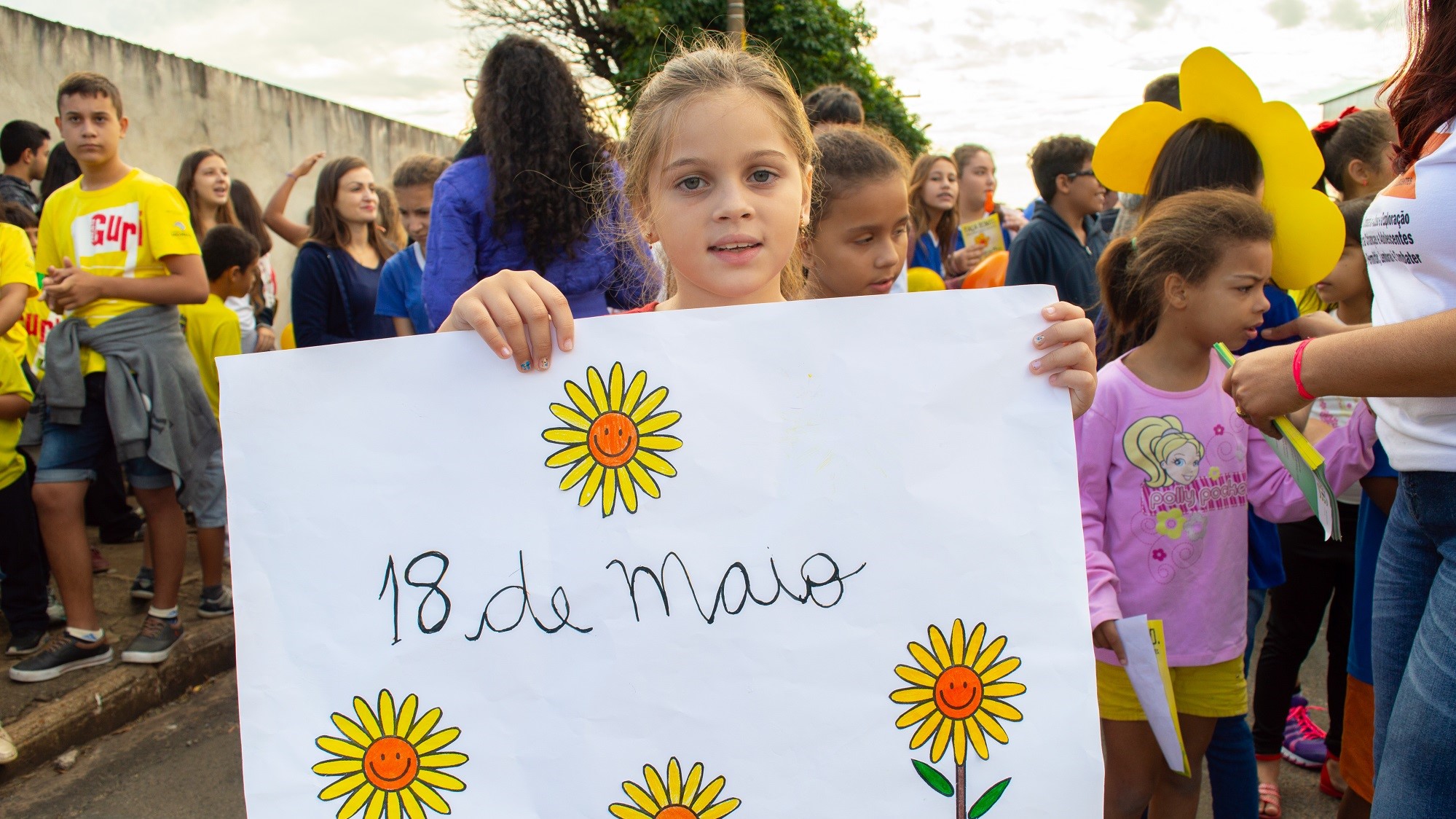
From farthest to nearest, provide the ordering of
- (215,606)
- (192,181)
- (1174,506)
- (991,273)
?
1. (192,181)
2. (991,273)
3. (215,606)
4. (1174,506)

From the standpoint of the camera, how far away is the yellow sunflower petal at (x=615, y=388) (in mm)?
1150

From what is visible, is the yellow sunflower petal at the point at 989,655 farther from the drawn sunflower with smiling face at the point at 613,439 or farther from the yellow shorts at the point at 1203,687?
the yellow shorts at the point at 1203,687

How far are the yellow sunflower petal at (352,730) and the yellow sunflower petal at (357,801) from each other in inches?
1.8

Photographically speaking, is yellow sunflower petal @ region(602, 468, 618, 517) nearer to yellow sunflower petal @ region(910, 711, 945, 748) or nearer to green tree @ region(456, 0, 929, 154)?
yellow sunflower petal @ region(910, 711, 945, 748)

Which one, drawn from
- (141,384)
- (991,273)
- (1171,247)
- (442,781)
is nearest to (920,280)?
(991,273)

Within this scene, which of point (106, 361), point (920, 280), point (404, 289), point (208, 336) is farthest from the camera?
point (208, 336)

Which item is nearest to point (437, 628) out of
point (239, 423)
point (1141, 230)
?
point (239, 423)

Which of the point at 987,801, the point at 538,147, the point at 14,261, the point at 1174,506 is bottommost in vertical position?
the point at 987,801

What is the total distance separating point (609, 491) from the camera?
113 cm

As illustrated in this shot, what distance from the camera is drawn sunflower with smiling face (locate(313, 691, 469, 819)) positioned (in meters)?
1.08

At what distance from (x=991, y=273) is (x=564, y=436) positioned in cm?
344

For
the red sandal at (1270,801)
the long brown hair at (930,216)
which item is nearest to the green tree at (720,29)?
the long brown hair at (930,216)

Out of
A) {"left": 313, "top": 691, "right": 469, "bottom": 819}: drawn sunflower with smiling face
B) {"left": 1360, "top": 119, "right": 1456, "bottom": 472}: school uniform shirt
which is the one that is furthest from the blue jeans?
{"left": 313, "top": 691, "right": 469, "bottom": 819}: drawn sunflower with smiling face

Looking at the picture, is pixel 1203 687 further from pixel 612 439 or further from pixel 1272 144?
pixel 612 439
